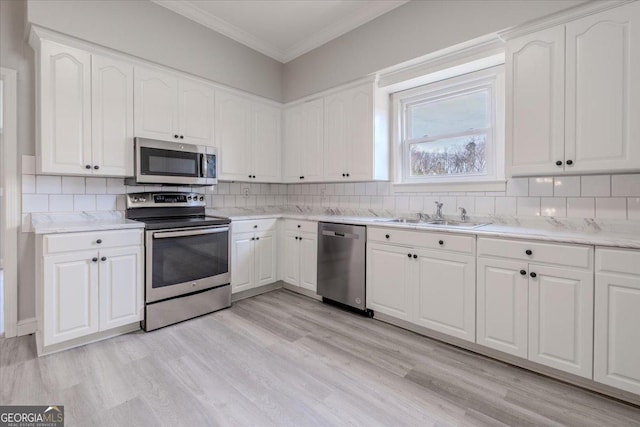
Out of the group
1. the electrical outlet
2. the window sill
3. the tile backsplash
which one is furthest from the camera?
the electrical outlet

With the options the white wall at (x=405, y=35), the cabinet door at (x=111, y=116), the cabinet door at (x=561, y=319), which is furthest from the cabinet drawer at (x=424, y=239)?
the cabinet door at (x=111, y=116)

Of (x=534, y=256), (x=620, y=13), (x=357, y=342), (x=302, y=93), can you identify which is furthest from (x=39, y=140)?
(x=620, y=13)

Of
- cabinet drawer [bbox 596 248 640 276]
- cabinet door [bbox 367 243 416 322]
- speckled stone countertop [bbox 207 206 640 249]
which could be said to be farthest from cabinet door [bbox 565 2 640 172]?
cabinet door [bbox 367 243 416 322]

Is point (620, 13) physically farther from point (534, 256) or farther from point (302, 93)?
point (302, 93)

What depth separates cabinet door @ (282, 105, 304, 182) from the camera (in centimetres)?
391

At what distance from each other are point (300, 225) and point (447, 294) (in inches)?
67.9

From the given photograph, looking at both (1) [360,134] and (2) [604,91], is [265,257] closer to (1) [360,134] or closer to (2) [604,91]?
(1) [360,134]

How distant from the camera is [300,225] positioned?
3.49 metres

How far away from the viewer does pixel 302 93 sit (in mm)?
3865

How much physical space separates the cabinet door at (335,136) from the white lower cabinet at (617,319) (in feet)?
7.52

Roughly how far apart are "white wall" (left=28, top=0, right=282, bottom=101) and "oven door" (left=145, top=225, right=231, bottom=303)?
1676 mm

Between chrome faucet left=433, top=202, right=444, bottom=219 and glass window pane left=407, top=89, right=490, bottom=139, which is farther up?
glass window pane left=407, top=89, right=490, bottom=139

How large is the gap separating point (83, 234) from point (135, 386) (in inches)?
45.5

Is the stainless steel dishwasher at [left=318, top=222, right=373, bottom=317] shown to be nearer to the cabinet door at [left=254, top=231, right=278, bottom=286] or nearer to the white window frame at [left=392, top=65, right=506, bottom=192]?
the cabinet door at [left=254, top=231, right=278, bottom=286]
